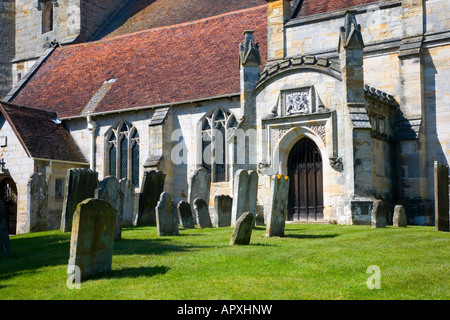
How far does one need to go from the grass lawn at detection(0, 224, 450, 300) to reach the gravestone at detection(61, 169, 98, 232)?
117 inches

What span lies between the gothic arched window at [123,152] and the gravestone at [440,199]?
54.1 ft

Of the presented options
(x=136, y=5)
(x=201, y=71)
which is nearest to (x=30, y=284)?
(x=201, y=71)

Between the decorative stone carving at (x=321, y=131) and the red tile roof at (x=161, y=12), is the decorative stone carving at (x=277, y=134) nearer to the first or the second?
the decorative stone carving at (x=321, y=131)

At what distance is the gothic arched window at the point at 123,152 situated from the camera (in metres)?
29.8

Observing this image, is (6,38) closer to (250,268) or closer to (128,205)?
(128,205)

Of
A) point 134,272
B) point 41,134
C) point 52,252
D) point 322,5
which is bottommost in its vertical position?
point 134,272

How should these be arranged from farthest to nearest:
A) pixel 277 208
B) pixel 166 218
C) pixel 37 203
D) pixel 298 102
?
pixel 298 102 → pixel 37 203 → pixel 166 218 → pixel 277 208

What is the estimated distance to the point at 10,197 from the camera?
29.1 metres

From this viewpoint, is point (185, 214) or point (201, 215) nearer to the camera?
point (185, 214)

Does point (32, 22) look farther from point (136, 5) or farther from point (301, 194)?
point (301, 194)

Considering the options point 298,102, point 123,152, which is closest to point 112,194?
point 298,102

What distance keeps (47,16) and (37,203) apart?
26.9 m

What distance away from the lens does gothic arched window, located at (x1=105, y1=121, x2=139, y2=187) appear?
29.8 metres

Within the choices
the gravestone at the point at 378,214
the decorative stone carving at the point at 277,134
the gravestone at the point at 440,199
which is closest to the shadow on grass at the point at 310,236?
the gravestone at the point at 378,214
